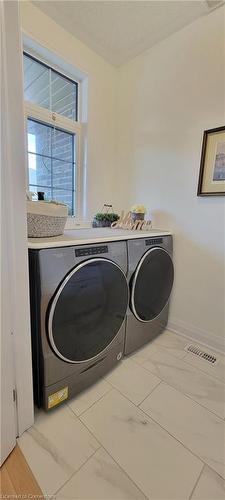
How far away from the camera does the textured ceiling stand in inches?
54.0

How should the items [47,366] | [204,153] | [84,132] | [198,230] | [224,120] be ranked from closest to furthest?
[47,366] → [224,120] → [204,153] → [198,230] → [84,132]

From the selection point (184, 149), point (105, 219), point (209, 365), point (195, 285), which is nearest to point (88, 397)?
point (209, 365)

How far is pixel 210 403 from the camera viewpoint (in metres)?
1.16

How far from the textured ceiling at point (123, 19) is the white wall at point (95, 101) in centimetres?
7

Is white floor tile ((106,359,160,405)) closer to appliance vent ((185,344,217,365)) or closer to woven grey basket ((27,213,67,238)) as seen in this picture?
appliance vent ((185,344,217,365))

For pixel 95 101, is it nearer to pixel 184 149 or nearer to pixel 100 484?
pixel 184 149

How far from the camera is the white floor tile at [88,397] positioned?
3.61ft

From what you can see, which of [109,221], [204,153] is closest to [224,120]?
[204,153]

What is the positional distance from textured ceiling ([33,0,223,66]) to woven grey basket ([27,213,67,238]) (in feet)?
4.93

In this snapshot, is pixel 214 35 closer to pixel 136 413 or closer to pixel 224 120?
pixel 224 120

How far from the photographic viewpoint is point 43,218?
0.99 meters

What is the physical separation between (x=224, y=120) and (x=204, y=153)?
0.72 ft

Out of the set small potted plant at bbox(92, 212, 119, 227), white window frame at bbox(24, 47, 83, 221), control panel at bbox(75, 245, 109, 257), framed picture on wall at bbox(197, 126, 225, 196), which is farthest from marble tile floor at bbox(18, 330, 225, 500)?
white window frame at bbox(24, 47, 83, 221)

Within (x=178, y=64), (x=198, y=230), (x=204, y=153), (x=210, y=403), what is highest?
(x=178, y=64)
